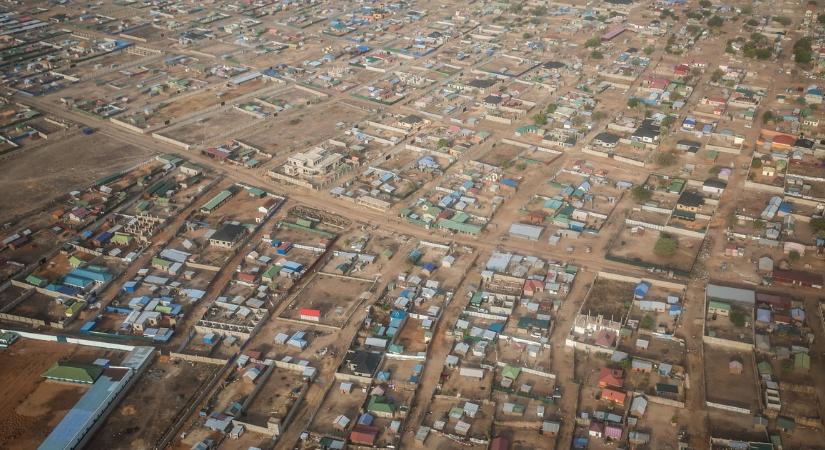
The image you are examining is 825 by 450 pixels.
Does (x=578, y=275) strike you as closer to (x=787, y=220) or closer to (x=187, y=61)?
(x=787, y=220)

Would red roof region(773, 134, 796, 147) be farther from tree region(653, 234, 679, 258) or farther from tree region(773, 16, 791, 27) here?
tree region(773, 16, 791, 27)

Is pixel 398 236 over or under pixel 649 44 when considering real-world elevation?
over

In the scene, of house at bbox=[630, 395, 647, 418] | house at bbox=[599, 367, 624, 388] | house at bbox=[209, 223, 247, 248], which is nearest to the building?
house at bbox=[209, 223, 247, 248]

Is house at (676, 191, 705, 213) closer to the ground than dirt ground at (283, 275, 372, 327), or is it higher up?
closer to the ground

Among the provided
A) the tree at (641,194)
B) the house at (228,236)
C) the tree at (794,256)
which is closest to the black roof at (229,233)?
the house at (228,236)

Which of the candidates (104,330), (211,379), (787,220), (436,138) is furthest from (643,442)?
(436,138)

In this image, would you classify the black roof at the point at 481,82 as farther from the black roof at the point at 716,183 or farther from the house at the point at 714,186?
the house at the point at 714,186
